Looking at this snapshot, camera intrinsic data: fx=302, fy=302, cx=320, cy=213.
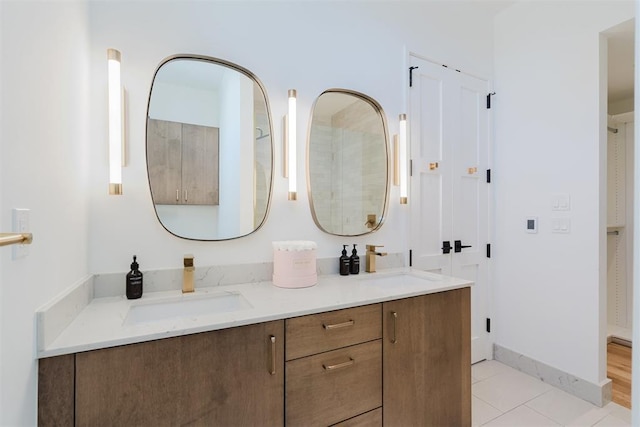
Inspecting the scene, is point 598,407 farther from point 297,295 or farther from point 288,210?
point 288,210

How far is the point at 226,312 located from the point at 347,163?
3.84 feet

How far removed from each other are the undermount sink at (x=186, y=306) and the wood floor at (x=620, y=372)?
8.26 ft

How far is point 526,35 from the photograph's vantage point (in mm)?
2381

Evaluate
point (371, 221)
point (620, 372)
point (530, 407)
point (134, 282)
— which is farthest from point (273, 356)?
point (620, 372)

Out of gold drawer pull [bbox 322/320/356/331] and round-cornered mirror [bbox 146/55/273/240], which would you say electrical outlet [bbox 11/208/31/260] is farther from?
gold drawer pull [bbox 322/320/356/331]

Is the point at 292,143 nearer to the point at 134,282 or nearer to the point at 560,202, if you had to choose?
the point at 134,282

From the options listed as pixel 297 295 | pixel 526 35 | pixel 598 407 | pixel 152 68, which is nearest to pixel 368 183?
pixel 297 295

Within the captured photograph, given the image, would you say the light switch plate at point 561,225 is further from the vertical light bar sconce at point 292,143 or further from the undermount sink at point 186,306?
the undermount sink at point 186,306

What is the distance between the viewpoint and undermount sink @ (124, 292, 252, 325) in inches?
50.1

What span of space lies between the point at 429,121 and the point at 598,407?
7.15 feet

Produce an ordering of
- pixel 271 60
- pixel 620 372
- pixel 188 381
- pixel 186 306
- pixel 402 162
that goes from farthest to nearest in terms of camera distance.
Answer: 1. pixel 620 372
2. pixel 402 162
3. pixel 271 60
4. pixel 186 306
5. pixel 188 381

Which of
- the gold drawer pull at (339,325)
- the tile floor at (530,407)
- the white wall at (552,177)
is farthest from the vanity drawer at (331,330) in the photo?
the white wall at (552,177)

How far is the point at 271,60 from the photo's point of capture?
172 centimetres

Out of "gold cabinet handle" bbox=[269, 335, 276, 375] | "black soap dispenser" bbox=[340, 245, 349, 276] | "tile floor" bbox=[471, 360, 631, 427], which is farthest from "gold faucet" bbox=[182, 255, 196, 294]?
"tile floor" bbox=[471, 360, 631, 427]
